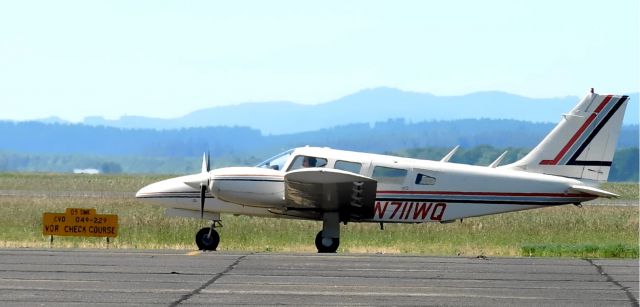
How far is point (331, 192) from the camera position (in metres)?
24.5

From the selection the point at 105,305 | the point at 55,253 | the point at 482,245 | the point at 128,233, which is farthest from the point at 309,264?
the point at 128,233

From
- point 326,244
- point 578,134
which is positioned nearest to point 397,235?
point 326,244

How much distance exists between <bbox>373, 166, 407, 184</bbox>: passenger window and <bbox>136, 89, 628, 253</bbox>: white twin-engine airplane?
0.06ft

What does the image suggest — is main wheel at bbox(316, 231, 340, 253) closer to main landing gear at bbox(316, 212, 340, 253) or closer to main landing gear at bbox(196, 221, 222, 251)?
main landing gear at bbox(316, 212, 340, 253)

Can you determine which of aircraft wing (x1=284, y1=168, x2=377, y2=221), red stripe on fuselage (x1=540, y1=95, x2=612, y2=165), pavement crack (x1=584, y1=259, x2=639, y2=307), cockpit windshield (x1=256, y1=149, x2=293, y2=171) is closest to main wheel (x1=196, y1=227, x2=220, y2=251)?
aircraft wing (x1=284, y1=168, x2=377, y2=221)

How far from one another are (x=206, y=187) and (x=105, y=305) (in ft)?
34.6

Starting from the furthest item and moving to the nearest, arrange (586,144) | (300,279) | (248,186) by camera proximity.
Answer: (586,144) → (248,186) → (300,279)

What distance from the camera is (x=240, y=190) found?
80.8 feet

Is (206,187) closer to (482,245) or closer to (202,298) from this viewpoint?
(482,245)

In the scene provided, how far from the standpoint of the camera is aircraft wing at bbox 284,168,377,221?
23.8 m

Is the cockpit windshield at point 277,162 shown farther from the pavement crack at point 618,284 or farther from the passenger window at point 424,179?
the pavement crack at point 618,284

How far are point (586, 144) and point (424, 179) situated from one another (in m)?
3.45

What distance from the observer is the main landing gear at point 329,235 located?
82.0ft

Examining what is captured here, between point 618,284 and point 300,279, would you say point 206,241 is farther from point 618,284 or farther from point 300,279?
point 618,284
